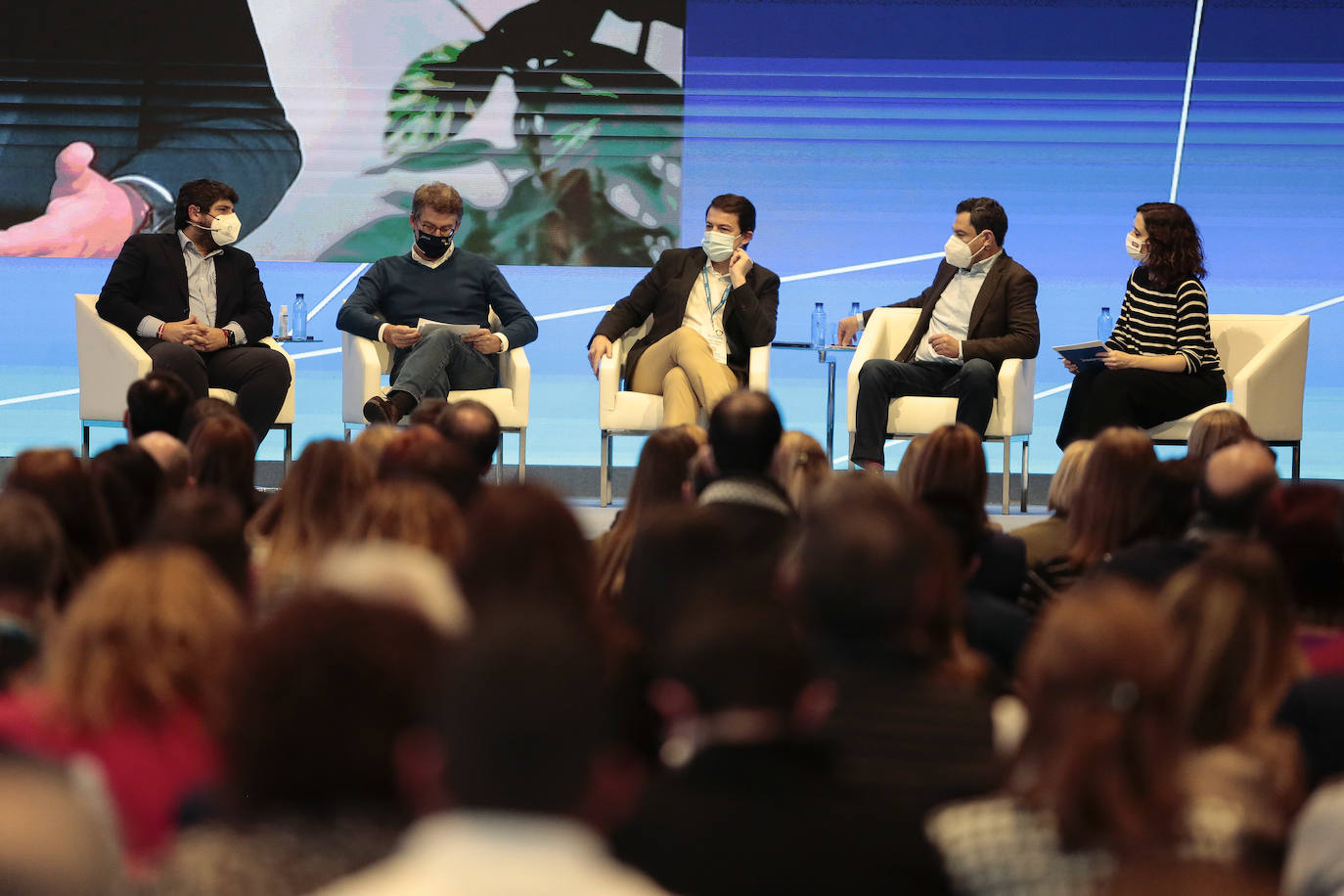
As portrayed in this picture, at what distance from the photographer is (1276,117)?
25.7 feet

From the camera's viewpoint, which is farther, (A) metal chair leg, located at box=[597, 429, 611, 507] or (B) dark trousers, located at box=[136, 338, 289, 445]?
(A) metal chair leg, located at box=[597, 429, 611, 507]

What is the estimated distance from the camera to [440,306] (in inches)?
249

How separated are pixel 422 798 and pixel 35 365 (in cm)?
780

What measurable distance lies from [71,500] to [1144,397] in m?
4.39

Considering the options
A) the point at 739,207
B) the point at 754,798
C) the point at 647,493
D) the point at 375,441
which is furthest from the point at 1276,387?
the point at 754,798

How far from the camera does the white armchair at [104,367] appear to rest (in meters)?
5.90

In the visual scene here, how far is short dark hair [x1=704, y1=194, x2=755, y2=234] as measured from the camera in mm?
6285

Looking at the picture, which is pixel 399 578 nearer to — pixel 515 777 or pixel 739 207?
pixel 515 777

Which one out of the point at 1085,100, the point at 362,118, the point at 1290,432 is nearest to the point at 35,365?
the point at 362,118

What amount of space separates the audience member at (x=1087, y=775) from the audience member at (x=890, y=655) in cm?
9

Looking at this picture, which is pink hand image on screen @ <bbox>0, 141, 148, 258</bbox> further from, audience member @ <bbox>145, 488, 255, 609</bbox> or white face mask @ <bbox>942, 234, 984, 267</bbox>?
audience member @ <bbox>145, 488, 255, 609</bbox>

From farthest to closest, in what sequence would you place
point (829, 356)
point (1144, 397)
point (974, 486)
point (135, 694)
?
point (829, 356) < point (1144, 397) < point (974, 486) < point (135, 694)

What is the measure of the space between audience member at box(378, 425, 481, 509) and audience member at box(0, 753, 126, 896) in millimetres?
1873

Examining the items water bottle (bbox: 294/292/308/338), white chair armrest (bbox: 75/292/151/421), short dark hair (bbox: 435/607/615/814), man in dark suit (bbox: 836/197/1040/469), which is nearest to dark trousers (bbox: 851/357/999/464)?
man in dark suit (bbox: 836/197/1040/469)
